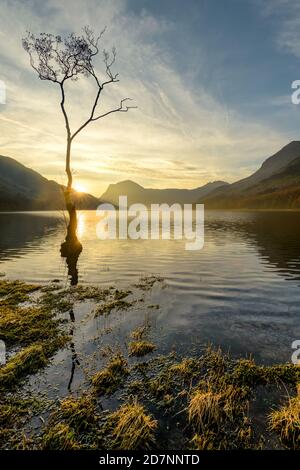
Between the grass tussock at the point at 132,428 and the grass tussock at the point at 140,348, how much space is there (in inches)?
137

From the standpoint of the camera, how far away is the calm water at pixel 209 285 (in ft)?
42.5

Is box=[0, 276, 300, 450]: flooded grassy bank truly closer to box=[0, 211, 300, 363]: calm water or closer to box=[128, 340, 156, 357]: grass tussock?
box=[128, 340, 156, 357]: grass tussock

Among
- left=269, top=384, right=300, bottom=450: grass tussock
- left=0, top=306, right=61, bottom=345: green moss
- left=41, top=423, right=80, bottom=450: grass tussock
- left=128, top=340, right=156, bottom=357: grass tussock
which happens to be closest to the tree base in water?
left=0, top=306, right=61, bottom=345: green moss

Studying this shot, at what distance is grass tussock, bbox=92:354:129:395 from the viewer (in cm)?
899

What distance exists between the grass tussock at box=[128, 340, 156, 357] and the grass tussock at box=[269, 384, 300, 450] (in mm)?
5086

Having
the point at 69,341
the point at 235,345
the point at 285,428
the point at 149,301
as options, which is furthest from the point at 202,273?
the point at 285,428

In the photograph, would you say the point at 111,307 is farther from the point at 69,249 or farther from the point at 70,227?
the point at 69,249

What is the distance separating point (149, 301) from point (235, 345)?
743cm

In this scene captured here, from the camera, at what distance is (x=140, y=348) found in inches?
456

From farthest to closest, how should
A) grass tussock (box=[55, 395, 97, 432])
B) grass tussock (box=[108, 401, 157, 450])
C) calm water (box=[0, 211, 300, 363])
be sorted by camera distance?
calm water (box=[0, 211, 300, 363]), grass tussock (box=[55, 395, 97, 432]), grass tussock (box=[108, 401, 157, 450])

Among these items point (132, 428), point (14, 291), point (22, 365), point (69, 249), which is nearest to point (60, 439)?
point (132, 428)

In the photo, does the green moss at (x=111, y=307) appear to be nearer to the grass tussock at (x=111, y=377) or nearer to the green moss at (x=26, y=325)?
the green moss at (x=26, y=325)
